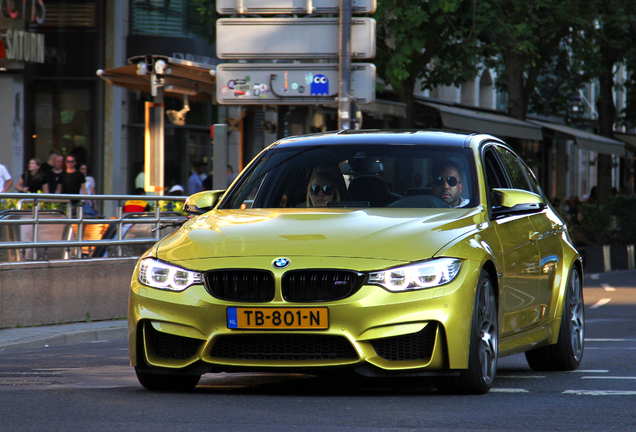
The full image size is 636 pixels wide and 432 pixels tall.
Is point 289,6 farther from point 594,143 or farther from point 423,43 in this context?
point 594,143

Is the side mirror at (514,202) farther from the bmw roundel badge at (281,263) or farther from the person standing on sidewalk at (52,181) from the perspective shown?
the person standing on sidewalk at (52,181)

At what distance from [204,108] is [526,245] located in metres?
22.5

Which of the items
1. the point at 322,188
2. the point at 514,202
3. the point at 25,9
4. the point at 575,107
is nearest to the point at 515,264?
the point at 514,202

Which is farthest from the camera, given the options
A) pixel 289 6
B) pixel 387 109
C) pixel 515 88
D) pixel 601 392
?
pixel 515 88

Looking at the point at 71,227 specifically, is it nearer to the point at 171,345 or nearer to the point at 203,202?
the point at 203,202

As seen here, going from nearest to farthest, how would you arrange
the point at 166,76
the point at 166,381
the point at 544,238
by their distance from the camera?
the point at 166,381 < the point at 544,238 < the point at 166,76

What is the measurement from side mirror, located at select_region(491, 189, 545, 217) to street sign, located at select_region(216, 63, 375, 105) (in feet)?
29.7

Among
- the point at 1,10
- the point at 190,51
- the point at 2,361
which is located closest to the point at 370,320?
the point at 2,361

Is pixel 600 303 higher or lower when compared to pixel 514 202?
lower

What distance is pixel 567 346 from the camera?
8258mm

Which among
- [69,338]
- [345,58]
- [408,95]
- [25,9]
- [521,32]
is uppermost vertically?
[25,9]

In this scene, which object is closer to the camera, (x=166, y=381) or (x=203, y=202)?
(x=166, y=381)

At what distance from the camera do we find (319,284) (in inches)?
242

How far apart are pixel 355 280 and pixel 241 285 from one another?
1.88ft
